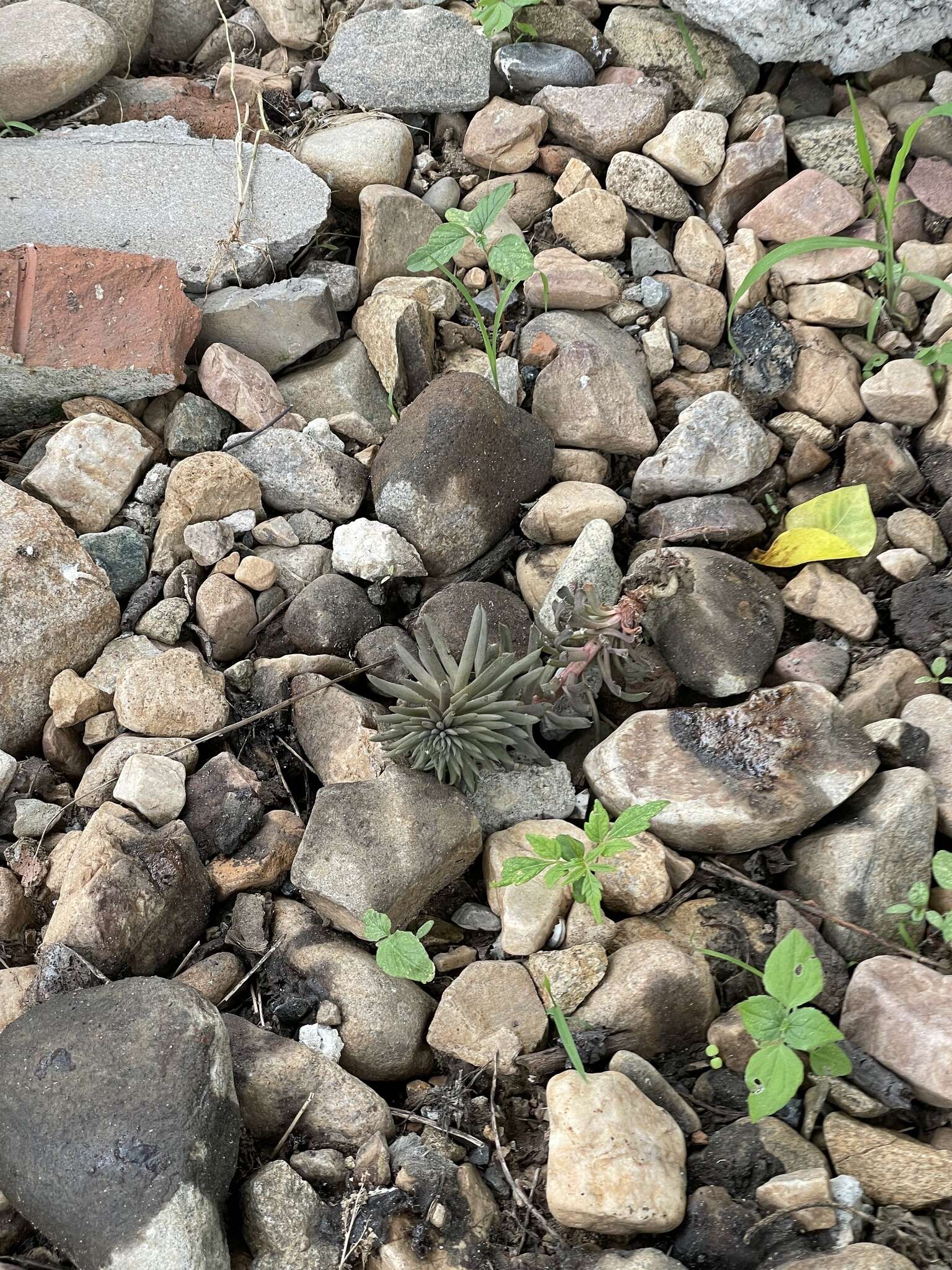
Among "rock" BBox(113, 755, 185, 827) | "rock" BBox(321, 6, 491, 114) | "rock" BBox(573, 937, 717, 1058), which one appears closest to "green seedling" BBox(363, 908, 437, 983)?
"rock" BBox(573, 937, 717, 1058)

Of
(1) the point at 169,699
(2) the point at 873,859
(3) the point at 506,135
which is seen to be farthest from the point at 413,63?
(2) the point at 873,859

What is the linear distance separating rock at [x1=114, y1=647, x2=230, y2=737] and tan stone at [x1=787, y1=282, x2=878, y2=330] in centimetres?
217

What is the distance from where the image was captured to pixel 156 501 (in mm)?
2918

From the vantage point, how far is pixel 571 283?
321cm

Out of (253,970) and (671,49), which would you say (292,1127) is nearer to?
(253,970)

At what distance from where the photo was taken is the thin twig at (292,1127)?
1.93 meters

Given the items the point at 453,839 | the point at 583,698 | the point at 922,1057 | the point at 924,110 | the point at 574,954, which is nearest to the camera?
the point at 922,1057

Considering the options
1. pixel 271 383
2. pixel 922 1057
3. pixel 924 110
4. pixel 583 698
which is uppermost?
pixel 924 110

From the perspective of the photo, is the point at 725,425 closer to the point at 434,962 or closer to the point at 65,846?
the point at 434,962

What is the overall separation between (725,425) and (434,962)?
5.54ft

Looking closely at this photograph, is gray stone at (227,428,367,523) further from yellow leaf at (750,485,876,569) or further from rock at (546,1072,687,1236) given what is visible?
rock at (546,1072,687,1236)

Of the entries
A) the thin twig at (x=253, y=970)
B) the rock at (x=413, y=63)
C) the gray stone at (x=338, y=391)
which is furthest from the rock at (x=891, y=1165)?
the rock at (x=413, y=63)

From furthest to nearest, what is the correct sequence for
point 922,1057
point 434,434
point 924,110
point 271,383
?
1. point 924,110
2. point 271,383
3. point 434,434
4. point 922,1057

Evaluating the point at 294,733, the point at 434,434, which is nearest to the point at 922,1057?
the point at 294,733
